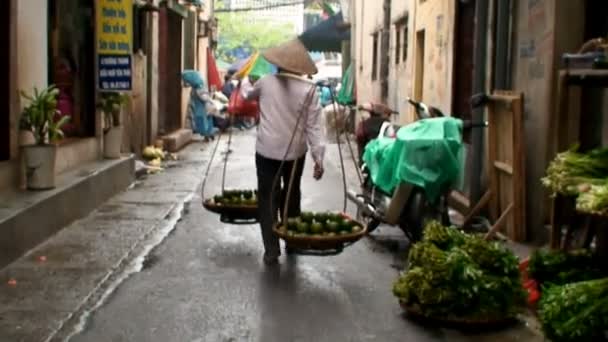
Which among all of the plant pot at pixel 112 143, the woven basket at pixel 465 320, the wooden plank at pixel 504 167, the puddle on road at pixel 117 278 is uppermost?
the wooden plank at pixel 504 167

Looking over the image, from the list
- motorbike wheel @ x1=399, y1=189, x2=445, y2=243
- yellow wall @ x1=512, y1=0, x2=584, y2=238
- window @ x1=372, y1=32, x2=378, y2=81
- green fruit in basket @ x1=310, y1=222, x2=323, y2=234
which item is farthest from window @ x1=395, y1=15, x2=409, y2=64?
green fruit in basket @ x1=310, y1=222, x2=323, y2=234

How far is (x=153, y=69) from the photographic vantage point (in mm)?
18422

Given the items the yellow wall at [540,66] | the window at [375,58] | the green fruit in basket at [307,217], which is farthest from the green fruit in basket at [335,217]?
the window at [375,58]

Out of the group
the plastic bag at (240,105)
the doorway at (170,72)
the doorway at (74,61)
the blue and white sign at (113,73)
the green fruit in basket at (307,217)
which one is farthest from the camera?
the doorway at (170,72)

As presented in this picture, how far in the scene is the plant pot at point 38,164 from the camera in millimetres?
8734

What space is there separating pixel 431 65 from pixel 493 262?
8.01 meters

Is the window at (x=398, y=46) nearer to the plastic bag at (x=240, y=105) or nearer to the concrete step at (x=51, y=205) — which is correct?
the concrete step at (x=51, y=205)

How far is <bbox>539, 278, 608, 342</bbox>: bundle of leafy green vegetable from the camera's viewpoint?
16.2ft

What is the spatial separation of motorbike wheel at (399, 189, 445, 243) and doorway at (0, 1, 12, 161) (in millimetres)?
3821

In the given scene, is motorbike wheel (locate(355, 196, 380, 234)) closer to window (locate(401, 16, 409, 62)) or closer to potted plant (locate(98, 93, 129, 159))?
potted plant (locate(98, 93, 129, 159))

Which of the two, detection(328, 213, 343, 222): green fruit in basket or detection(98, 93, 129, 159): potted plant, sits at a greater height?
detection(98, 93, 129, 159): potted plant

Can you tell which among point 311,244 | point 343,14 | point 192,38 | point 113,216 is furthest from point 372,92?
point 311,244

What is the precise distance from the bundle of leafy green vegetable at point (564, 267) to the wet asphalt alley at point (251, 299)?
45 cm

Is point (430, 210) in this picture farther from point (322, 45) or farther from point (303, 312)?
point (322, 45)
